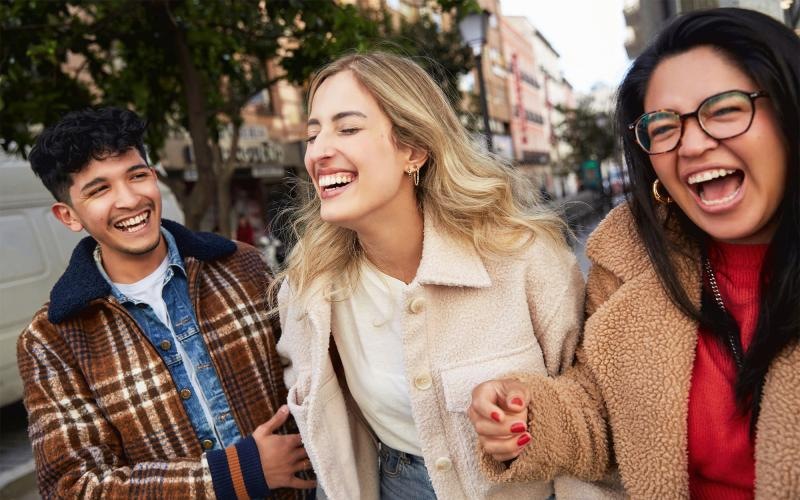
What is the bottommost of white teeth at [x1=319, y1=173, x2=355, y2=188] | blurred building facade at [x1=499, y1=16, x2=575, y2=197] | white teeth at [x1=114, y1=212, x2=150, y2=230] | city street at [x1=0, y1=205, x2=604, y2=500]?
city street at [x1=0, y1=205, x2=604, y2=500]

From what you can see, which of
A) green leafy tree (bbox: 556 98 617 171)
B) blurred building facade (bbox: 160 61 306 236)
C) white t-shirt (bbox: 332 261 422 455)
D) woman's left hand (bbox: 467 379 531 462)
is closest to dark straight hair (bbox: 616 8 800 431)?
woman's left hand (bbox: 467 379 531 462)

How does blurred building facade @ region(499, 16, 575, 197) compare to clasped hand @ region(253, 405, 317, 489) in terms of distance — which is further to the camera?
blurred building facade @ region(499, 16, 575, 197)

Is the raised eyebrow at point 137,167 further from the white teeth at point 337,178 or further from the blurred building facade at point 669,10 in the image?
the blurred building facade at point 669,10

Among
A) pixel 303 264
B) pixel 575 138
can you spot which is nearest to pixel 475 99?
pixel 575 138

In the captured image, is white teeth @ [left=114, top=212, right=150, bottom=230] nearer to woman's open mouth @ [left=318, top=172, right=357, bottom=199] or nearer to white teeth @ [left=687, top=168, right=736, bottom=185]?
woman's open mouth @ [left=318, top=172, right=357, bottom=199]

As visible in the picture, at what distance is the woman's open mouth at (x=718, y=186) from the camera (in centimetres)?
142

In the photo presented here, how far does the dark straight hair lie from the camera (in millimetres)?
1353

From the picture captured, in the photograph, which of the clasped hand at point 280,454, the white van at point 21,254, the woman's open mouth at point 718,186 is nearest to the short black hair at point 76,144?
the clasped hand at point 280,454

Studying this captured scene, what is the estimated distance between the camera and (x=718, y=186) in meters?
1.46

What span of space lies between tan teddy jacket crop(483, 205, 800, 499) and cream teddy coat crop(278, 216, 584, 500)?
0.36 ft

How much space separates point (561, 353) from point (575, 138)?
107ft

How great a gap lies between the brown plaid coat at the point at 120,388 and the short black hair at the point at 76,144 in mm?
277

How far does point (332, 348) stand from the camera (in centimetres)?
205

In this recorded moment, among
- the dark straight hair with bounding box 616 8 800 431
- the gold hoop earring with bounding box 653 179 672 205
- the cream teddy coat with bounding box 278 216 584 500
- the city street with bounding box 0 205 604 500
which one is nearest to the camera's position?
the dark straight hair with bounding box 616 8 800 431
